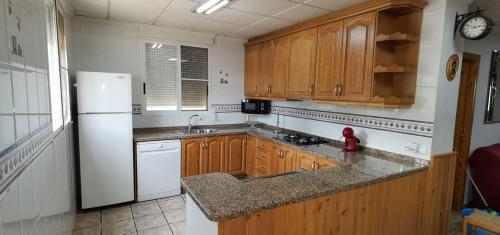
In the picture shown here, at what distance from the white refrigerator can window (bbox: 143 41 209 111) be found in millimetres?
761

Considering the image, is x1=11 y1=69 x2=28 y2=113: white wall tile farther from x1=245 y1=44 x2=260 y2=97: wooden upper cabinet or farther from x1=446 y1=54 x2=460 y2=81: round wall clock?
x1=245 y1=44 x2=260 y2=97: wooden upper cabinet

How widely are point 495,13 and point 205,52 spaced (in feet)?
12.0

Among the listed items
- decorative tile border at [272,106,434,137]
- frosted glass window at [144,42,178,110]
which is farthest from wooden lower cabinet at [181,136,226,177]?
decorative tile border at [272,106,434,137]

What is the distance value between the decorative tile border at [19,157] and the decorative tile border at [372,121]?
8.90 ft

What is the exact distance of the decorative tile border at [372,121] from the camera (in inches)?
90.7

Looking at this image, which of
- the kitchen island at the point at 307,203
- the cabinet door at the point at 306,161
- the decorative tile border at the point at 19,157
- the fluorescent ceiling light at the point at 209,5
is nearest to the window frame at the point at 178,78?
the fluorescent ceiling light at the point at 209,5

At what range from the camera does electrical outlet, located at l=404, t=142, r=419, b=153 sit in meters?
2.34

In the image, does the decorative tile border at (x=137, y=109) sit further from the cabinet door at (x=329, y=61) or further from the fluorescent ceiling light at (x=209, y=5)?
the cabinet door at (x=329, y=61)

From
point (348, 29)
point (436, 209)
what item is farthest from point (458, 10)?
point (436, 209)

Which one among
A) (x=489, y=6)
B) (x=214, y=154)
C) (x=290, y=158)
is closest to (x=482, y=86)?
(x=489, y=6)

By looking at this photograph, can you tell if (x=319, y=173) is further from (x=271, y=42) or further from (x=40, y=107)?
(x=271, y=42)

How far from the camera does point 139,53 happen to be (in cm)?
372

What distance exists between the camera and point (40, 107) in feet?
4.04

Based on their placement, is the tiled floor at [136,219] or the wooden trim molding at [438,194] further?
the tiled floor at [136,219]
